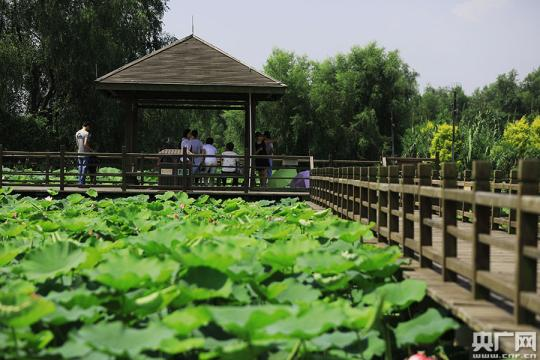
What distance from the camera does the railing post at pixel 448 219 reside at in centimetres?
416

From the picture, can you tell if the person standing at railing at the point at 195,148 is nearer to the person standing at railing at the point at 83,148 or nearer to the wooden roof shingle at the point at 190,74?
the wooden roof shingle at the point at 190,74

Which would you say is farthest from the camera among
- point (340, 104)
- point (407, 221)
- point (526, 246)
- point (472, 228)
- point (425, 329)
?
point (340, 104)

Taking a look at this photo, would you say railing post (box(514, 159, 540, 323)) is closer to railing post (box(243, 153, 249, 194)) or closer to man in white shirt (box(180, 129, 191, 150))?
railing post (box(243, 153, 249, 194))

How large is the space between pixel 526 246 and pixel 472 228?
1047 mm

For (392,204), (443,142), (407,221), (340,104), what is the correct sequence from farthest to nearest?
(443,142)
(340,104)
(392,204)
(407,221)

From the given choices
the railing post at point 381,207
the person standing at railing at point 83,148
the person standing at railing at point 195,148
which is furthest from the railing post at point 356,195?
the person standing at railing at point 83,148

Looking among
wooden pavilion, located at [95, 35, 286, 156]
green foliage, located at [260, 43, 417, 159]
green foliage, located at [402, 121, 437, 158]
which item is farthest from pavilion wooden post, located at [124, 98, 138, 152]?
green foliage, located at [260, 43, 417, 159]

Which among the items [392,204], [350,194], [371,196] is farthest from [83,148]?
[392,204]

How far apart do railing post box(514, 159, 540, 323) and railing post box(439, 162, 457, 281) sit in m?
1.07

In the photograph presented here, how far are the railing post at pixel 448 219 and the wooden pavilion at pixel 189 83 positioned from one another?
40.6ft

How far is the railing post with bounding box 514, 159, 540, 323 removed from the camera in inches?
118

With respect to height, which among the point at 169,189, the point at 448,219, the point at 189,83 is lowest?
the point at 169,189

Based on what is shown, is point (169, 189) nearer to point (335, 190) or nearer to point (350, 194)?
point (335, 190)

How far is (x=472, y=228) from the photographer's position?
4062 millimetres
